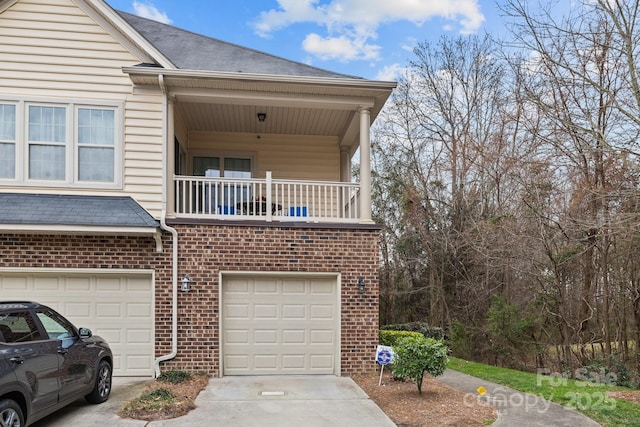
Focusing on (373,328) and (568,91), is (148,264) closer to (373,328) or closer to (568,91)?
(373,328)

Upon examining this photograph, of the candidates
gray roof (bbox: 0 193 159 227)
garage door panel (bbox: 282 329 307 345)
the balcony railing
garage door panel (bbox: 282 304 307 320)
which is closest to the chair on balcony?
the balcony railing

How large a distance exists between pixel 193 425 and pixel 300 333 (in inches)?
138

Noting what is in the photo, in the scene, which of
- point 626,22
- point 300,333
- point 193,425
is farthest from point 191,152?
point 626,22

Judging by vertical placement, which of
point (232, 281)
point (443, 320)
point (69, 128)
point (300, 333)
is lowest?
point (443, 320)

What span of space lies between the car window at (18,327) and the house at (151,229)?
115 inches

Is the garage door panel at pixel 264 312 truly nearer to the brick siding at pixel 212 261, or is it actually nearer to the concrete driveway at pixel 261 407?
the brick siding at pixel 212 261

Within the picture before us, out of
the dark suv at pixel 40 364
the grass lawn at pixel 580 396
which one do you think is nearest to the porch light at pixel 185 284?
the dark suv at pixel 40 364

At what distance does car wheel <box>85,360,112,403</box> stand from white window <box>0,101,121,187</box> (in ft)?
11.2

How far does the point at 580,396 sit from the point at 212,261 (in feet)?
21.4

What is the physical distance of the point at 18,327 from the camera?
17.1 feet

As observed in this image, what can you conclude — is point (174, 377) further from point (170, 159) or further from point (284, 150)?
point (284, 150)

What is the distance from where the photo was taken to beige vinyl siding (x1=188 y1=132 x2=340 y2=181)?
11680 millimetres

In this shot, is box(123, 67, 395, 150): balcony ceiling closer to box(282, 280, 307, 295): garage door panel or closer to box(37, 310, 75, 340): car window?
box(282, 280, 307, 295): garage door panel

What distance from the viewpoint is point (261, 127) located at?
11469 mm
